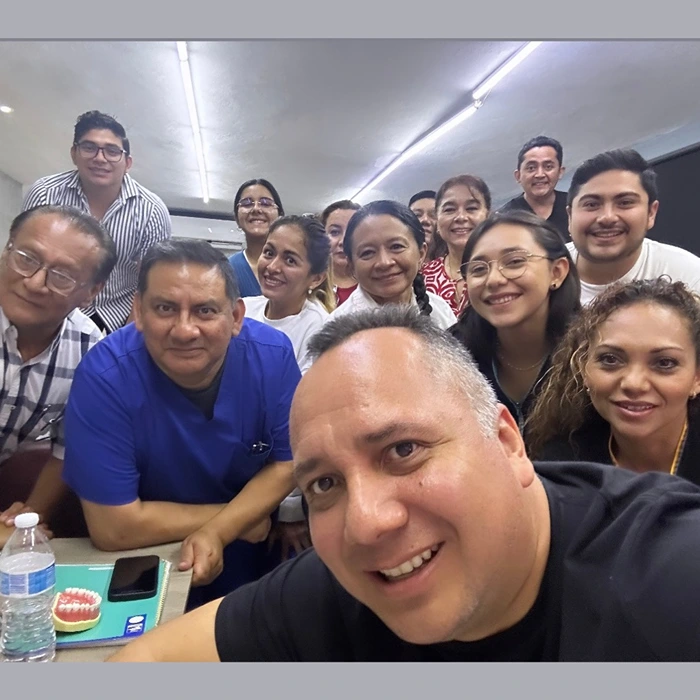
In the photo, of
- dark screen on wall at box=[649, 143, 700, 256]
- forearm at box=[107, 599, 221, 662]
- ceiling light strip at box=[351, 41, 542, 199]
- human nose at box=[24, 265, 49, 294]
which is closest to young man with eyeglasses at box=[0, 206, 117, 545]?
human nose at box=[24, 265, 49, 294]

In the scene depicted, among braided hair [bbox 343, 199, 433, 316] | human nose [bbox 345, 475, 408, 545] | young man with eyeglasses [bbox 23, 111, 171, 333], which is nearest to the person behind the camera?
human nose [bbox 345, 475, 408, 545]

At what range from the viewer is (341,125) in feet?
3.53

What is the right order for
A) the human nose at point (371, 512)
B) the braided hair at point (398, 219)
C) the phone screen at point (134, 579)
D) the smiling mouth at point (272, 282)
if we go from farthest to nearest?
1. the smiling mouth at point (272, 282)
2. the braided hair at point (398, 219)
3. the phone screen at point (134, 579)
4. the human nose at point (371, 512)

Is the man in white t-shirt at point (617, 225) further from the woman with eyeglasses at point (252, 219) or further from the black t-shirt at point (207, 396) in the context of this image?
the black t-shirt at point (207, 396)

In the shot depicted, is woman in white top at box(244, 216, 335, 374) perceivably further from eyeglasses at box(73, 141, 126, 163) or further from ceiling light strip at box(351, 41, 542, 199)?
eyeglasses at box(73, 141, 126, 163)

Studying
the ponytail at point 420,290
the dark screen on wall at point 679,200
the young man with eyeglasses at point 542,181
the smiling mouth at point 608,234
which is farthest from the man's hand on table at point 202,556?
the dark screen on wall at point 679,200

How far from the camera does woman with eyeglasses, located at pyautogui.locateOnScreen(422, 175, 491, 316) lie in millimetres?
1266

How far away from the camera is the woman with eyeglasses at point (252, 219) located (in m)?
1.12

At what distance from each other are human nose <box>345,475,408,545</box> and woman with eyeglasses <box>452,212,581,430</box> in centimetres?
68

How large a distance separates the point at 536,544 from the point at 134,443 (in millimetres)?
760

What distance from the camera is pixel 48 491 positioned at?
1068 millimetres

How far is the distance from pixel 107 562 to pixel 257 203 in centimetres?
77

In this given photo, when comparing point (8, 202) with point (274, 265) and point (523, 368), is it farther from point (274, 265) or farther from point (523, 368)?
point (523, 368)

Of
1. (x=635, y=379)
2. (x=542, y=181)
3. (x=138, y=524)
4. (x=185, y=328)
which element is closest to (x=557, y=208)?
(x=542, y=181)
